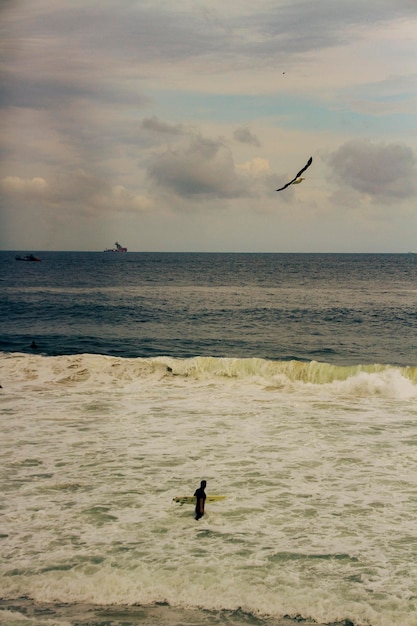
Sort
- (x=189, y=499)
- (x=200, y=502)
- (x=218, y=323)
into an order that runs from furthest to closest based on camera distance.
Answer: (x=218, y=323) → (x=189, y=499) → (x=200, y=502)

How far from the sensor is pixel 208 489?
52.7ft

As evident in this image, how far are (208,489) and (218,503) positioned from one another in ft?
2.93

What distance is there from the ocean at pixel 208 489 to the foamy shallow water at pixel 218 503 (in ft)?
0.17

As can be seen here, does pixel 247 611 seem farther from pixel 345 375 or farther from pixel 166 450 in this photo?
pixel 345 375

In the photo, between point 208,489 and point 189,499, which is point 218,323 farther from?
point 189,499

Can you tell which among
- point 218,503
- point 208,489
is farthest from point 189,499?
point 208,489

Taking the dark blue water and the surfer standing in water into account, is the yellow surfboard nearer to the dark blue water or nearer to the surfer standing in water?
the surfer standing in water

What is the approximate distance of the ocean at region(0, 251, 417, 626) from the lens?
1105cm

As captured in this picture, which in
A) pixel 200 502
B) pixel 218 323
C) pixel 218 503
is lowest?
pixel 218 503

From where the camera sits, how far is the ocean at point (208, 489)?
36.2 ft

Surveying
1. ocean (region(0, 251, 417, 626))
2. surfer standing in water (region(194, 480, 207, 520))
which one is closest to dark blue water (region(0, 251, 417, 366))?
ocean (region(0, 251, 417, 626))

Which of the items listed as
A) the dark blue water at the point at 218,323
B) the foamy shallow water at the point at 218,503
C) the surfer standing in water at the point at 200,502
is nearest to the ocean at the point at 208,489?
the foamy shallow water at the point at 218,503

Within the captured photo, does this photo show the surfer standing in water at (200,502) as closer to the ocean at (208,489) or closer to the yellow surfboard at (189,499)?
the ocean at (208,489)

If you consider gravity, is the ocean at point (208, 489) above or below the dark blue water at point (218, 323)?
below
